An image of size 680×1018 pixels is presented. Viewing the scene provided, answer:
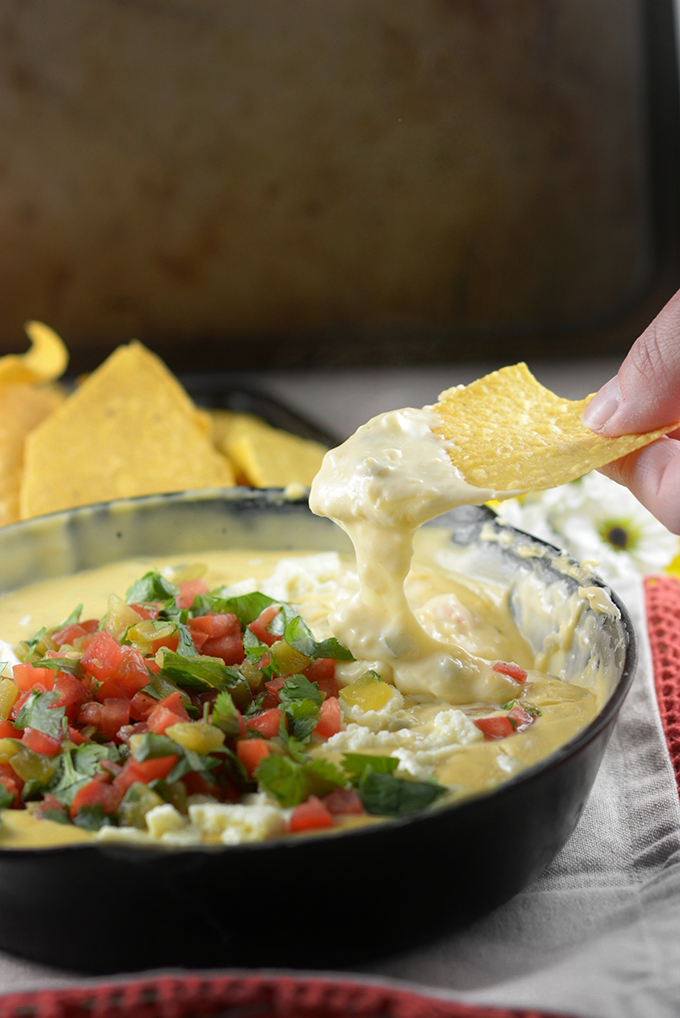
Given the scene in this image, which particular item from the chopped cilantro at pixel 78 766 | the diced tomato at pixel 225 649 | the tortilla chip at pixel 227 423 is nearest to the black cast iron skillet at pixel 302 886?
the chopped cilantro at pixel 78 766

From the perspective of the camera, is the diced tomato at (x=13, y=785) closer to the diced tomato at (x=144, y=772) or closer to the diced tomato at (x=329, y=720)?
the diced tomato at (x=144, y=772)

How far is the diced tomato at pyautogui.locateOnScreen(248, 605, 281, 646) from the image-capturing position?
7.11ft

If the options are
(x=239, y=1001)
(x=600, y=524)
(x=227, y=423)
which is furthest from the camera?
(x=227, y=423)

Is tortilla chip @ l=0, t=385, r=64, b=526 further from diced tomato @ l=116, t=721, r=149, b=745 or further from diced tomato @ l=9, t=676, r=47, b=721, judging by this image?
diced tomato @ l=116, t=721, r=149, b=745

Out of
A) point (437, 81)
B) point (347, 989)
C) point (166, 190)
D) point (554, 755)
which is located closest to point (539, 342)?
point (437, 81)

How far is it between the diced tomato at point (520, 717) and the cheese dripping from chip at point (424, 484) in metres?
0.10

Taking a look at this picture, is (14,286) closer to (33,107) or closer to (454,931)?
(33,107)

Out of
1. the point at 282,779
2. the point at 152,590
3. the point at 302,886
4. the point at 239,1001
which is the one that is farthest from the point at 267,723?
the point at 152,590

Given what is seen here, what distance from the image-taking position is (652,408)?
1973 millimetres

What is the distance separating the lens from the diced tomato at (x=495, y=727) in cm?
184

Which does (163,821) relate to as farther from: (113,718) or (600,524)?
(600,524)

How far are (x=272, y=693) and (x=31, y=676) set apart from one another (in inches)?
19.1

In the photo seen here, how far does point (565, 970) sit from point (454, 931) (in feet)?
0.70

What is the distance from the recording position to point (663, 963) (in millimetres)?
1497
